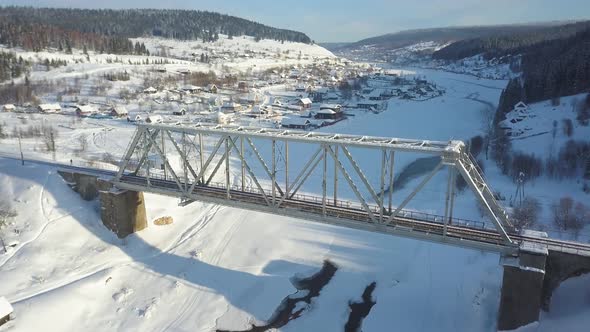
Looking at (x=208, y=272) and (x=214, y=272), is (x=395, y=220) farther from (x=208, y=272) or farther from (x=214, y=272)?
(x=208, y=272)

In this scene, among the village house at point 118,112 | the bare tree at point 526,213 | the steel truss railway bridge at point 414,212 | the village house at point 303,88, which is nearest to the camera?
A: the steel truss railway bridge at point 414,212

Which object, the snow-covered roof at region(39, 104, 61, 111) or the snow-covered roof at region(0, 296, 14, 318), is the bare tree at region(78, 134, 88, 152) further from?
the snow-covered roof at region(0, 296, 14, 318)

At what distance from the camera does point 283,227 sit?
108ft

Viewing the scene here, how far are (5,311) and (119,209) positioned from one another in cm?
1018

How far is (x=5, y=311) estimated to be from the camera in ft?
67.8

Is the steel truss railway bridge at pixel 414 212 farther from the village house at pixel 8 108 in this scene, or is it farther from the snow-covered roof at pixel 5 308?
the village house at pixel 8 108

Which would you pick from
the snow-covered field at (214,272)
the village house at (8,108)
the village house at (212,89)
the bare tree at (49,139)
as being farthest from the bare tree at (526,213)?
the village house at (212,89)

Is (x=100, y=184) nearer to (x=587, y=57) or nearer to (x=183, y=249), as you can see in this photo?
(x=183, y=249)

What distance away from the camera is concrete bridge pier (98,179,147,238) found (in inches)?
1179

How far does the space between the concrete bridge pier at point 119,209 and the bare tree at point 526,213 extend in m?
26.2

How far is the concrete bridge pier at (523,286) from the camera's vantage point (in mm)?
19547

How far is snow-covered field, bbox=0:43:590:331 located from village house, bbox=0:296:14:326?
1.26ft

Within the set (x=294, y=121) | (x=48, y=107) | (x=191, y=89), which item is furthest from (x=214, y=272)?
(x=191, y=89)

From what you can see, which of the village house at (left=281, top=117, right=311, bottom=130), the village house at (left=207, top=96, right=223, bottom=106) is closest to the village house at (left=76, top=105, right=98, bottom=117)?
the village house at (left=207, top=96, right=223, bottom=106)
